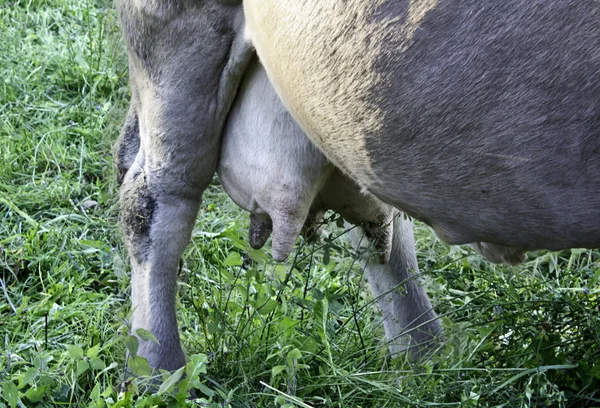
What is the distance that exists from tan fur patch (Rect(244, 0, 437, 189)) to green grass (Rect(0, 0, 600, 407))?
0.73 meters

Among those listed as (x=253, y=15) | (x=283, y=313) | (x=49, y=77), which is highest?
(x=49, y=77)

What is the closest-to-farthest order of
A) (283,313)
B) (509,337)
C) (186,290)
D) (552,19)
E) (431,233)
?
1. (552,19)
2. (509,337)
3. (283,313)
4. (186,290)
5. (431,233)

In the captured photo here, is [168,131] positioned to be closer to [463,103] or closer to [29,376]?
[29,376]

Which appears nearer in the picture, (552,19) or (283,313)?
(552,19)

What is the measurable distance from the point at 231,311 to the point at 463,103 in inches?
58.2

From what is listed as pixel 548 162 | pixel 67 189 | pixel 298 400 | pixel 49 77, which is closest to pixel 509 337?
pixel 298 400

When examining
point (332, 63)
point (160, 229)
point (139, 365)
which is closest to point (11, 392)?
point (139, 365)

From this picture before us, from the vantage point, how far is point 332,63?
7.34 ft

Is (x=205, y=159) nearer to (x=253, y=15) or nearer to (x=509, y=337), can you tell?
(x=253, y=15)

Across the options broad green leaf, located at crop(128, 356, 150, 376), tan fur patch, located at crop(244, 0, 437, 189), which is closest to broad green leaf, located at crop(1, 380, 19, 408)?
broad green leaf, located at crop(128, 356, 150, 376)

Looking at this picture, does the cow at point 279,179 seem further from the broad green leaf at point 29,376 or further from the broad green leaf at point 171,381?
the broad green leaf at point 29,376

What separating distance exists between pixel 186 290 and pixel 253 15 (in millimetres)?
1403

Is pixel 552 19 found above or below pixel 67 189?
below

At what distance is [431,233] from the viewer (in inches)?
172
